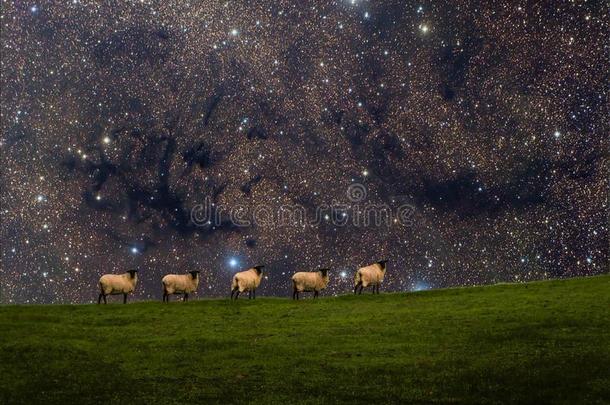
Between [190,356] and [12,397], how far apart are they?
239 inches

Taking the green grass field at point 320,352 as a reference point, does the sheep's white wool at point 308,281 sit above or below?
above

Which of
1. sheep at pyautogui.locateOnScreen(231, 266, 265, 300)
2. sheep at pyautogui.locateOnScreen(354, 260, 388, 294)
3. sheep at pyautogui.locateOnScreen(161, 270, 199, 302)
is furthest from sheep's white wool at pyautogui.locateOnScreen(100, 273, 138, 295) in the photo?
sheep at pyautogui.locateOnScreen(354, 260, 388, 294)

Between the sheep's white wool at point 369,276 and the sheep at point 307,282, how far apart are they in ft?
7.50

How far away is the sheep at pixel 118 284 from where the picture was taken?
4003cm

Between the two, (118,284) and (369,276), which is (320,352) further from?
(118,284)

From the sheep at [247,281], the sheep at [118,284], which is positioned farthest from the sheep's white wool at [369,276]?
the sheep at [118,284]

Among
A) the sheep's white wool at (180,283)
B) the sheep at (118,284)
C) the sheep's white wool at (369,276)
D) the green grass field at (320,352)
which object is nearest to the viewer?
the green grass field at (320,352)

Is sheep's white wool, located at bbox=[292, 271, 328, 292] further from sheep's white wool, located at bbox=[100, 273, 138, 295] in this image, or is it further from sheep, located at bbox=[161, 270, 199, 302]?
sheep's white wool, located at bbox=[100, 273, 138, 295]

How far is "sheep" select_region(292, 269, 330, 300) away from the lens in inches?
1599

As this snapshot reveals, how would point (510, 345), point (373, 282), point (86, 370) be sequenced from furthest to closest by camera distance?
point (373, 282) < point (510, 345) < point (86, 370)

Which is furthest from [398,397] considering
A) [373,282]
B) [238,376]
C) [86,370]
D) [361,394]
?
[373,282]

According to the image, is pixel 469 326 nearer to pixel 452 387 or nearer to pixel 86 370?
pixel 452 387

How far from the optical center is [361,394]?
52.9 ft

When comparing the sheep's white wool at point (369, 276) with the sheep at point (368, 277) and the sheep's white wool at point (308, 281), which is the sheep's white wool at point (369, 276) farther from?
the sheep's white wool at point (308, 281)
